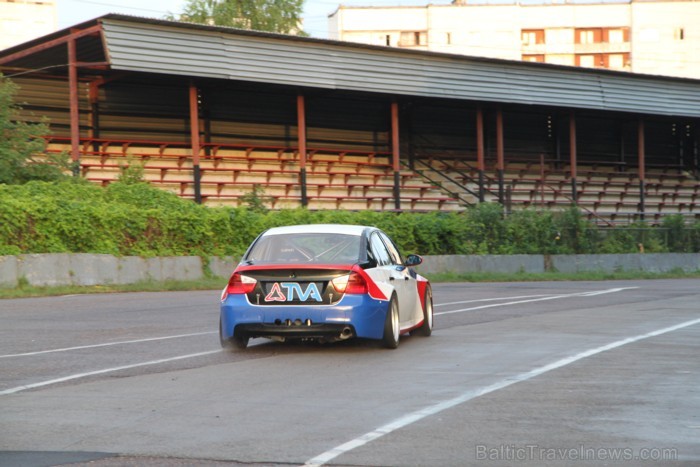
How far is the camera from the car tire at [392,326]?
1309cm

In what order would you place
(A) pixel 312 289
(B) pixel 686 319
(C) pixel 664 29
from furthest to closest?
(C) pixel 664 29 < (B) pixel 686 319 < (A) pixel 312 289

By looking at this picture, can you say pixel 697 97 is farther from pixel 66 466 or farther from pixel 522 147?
pixel 66 466

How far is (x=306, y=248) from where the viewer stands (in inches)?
530

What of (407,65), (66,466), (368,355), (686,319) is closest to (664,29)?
(407,65)

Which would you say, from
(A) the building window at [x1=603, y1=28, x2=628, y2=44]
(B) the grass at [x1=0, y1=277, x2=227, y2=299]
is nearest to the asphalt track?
(B) the grass at [x1=0, y1=277, x2=227, y2=299]

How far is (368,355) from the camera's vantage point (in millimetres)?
12750

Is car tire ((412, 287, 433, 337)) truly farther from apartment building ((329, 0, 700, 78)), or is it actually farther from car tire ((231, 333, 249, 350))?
apartment building ((329, 0, 700, 78))

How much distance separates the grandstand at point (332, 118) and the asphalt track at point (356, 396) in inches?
854

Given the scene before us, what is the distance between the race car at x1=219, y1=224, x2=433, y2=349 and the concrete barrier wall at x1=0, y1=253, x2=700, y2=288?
522 inches

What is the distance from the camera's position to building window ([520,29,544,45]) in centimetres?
9662

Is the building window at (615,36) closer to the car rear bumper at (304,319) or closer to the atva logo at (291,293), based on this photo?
the car rear bumper at (304,319)

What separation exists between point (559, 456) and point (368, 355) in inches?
→ 230

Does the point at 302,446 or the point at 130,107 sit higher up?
the point at 130,107

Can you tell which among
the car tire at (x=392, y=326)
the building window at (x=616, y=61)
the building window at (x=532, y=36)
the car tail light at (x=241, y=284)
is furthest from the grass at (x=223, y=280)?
the building window at (x=616, y=61)
